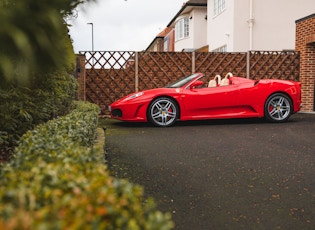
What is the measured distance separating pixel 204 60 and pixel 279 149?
7.78 meters

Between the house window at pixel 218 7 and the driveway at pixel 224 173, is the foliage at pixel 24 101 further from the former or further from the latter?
the house window at pixel 218 7

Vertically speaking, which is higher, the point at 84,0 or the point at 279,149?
the point at 84,0

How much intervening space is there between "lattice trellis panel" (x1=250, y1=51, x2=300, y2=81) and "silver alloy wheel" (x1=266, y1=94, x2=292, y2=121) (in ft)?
13.8

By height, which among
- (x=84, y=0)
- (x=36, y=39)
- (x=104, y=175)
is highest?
(x=84, y=0)

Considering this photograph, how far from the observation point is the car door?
9.26 metres

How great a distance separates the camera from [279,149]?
611 centimetres

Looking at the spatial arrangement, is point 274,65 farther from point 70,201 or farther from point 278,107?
point 70,201

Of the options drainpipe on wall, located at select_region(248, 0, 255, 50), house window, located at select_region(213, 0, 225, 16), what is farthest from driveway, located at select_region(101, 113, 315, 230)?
house window, located at select_region(213, 0, 225, 16)

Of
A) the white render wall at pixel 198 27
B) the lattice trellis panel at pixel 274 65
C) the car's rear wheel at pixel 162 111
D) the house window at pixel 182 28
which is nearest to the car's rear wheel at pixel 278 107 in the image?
the car's rear wheel at pixel 162 111

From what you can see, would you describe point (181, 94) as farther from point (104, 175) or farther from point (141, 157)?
point (104, 175)

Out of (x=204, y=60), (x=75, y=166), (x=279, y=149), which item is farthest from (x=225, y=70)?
(x=75, y=166)

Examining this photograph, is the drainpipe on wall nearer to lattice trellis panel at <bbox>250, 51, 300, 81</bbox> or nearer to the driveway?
lattice trellis panel at <bbox>250, 51, 300, 81</bbox>

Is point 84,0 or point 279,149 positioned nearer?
point 84,0

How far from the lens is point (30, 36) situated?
151 cm
